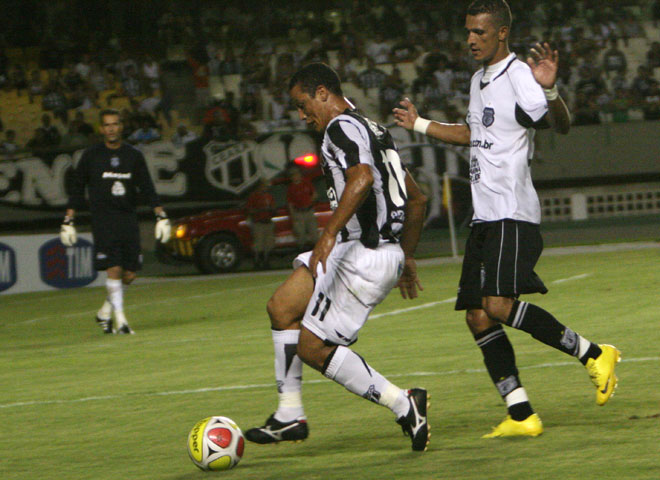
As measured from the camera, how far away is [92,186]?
481 inches

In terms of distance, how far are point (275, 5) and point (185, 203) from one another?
31.9 ft

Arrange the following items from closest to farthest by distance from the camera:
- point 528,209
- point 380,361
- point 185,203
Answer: point 528,209
point 380,361
point 185,203

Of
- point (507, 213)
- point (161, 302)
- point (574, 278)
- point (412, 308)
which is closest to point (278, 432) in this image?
point (507, 213)

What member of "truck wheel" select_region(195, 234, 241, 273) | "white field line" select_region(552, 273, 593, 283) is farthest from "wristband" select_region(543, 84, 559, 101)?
"truck wheel" select_region(195, 234, 241, 273)

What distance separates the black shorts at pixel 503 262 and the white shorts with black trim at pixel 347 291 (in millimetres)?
506

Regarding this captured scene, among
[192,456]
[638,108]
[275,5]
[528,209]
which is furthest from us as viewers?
[275,5]

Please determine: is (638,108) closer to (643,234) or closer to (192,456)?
(643,234)

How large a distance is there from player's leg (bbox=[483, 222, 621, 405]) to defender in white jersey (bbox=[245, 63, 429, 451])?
1.51 ft

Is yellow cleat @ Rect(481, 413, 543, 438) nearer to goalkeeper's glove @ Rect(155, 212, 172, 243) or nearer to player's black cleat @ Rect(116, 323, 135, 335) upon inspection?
goalkeeper's glove @ Rect(155, 212, 172, 243)

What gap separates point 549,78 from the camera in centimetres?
563

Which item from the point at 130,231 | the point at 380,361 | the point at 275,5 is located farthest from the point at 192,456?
the point at 275,5

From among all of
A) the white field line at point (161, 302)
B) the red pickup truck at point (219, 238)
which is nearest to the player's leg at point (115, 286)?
the white field line at point (161, 302)

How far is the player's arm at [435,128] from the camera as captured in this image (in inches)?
243

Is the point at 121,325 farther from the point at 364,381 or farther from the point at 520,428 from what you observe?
the point at 520,428
